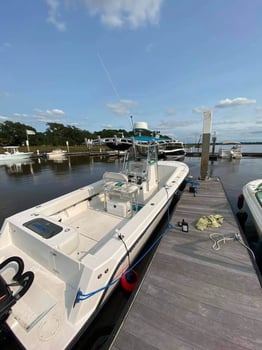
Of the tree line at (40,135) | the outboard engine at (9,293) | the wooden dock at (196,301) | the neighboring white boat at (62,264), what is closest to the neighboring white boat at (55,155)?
the tree line at (40,135)

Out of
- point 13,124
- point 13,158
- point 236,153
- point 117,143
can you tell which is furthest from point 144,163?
point 13,124

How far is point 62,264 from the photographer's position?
1676 millimetres

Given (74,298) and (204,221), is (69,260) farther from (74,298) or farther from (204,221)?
(204,221)

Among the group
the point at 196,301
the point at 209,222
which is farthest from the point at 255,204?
the point at 196,301

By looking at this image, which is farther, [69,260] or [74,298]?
[69,260]

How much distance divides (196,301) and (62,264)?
1.44m

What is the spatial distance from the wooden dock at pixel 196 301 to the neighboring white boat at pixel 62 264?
0.39 meters

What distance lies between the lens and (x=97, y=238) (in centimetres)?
268

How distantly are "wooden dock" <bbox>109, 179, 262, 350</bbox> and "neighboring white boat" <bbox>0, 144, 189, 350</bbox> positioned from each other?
39cm

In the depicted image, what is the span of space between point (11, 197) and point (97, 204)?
459 cm

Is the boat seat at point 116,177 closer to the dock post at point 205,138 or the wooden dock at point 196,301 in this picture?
the wooden dock at point 196,301

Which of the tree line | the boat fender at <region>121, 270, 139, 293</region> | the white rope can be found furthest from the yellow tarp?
the tree line

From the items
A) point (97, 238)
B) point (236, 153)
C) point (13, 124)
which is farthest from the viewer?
point (13, 124)

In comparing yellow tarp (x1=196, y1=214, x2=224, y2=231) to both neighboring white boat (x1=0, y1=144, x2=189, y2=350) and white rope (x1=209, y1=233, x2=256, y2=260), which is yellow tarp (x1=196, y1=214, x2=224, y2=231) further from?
neighboring white boat (x1=0, y1=144, x2=189, y2=350)
